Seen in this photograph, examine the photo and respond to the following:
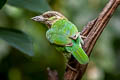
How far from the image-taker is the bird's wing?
91.7 inches

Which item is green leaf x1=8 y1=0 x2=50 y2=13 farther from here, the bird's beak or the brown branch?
the brown branch

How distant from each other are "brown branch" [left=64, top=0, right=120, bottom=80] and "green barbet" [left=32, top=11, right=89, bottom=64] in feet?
0.13

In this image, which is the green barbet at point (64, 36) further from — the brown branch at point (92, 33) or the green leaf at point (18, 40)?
the green leaf at point (18, 40)

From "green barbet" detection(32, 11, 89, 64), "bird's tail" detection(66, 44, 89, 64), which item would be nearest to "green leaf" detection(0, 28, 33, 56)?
"green barbet" detection(32, 11, 89, 64)

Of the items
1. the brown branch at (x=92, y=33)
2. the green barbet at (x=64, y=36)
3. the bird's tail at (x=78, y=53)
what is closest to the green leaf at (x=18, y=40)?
the green barbet at (x=64, y=36)

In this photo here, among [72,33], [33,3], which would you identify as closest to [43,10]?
[33,3]

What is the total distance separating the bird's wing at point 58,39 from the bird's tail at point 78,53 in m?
0.04

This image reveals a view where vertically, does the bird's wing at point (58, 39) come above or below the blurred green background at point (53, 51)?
above

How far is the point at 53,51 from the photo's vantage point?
392 centimetres

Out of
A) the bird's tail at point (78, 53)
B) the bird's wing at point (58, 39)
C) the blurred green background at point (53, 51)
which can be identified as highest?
the bird's tail at point (78, 53)

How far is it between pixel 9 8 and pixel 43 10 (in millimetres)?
986

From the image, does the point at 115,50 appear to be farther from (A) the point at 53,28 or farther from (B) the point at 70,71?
(B) the point at 70,71

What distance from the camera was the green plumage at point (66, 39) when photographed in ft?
7.09

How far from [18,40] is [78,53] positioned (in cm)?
61
